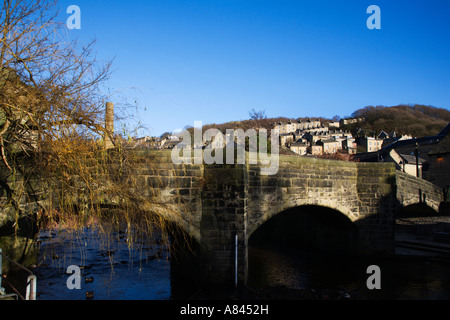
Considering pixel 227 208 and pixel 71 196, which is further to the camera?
pixel 227 208

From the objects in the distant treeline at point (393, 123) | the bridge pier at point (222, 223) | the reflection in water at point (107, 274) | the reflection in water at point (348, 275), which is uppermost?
the distant treeline at point (393, 123)

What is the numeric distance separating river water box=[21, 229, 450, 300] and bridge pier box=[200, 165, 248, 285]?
0.62m

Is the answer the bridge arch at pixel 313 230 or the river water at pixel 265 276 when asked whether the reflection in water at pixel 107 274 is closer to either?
the river water at pixel 265 276

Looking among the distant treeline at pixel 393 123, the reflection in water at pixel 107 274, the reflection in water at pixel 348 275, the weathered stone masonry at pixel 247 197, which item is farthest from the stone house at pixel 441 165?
the distant treeline at pixel 393 123

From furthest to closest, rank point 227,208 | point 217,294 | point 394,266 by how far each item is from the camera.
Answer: point 394,266
point 227,208
point 217,294

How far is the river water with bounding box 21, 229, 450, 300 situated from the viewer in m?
9.08

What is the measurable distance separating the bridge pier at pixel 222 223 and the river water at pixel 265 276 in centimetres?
62

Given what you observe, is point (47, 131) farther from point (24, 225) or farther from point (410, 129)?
point (410, 129)

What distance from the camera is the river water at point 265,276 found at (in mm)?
9078
